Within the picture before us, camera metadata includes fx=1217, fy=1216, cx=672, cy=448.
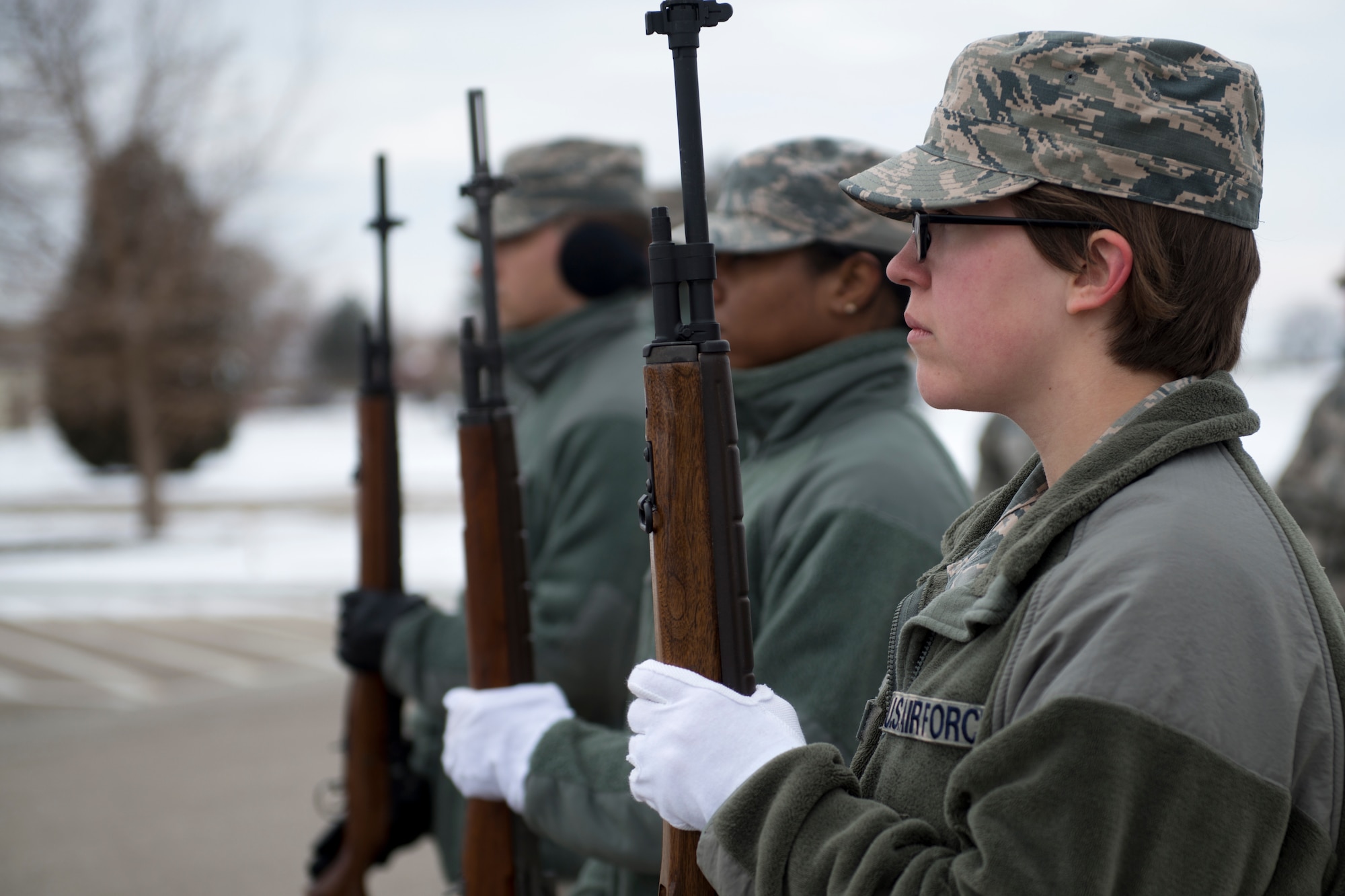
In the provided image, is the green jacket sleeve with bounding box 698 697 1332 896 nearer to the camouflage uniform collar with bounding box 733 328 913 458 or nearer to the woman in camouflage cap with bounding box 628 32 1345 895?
the woman in camouflage cap with bounding box 628 32 1345 895

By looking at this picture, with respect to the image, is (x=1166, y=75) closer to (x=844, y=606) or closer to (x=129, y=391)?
(x=844, y=606)

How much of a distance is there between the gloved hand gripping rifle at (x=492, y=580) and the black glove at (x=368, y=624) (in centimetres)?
70

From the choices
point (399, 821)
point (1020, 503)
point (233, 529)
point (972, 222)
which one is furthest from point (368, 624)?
point (233, 529)

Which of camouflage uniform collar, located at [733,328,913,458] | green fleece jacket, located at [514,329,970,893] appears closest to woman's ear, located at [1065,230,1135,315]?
green fleece jacket, located at [514,329,970,893]

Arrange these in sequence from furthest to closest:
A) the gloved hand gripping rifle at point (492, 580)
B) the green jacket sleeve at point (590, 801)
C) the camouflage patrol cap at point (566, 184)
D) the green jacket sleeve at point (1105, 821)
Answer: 1. the camouflage patrol cap at point (566, 184)
2. the gloved hand gripping rifle at point (492, 580)
3. the green jacket sleeve at point (590, 801)
4. the green jacket sleeve at point (1105, 821)

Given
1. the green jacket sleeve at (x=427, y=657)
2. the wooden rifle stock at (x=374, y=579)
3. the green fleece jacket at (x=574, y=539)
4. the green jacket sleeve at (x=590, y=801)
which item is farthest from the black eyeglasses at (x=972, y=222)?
the wooden rifle stock at (x=374, y=579)

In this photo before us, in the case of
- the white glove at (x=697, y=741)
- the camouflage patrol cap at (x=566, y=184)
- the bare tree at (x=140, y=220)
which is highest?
the bare tree at (x=140, y=220)

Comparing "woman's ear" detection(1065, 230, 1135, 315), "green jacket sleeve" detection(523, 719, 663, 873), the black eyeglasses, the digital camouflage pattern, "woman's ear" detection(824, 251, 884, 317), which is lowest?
"green jacket sleeve" detection(523, 719, 663, 873)

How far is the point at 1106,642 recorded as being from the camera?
109cm

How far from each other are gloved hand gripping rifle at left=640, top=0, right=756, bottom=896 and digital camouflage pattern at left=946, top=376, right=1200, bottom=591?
0.29 m

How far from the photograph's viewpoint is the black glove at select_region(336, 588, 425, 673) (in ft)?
10.4

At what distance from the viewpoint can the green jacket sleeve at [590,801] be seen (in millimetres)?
2066

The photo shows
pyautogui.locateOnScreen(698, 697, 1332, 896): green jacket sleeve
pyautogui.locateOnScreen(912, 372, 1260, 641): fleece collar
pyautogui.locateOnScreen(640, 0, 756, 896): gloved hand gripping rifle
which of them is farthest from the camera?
pyautogui.locateOnScreen(640, 0, 756, 896): gloved hand gripping rifle

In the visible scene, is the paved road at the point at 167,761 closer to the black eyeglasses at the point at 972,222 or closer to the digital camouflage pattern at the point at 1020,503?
the digital camouflage pattern at the point at 1020,503
